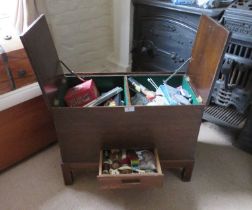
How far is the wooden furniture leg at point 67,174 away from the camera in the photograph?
44.5 inches

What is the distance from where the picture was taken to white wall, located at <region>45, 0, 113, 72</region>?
1.59m

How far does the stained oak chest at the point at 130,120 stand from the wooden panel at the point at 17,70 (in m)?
0.17

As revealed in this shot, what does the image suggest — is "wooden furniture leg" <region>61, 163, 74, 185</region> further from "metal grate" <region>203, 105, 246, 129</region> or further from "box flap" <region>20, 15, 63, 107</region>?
"metal grate" <region>203, 105, 246, 129</region>

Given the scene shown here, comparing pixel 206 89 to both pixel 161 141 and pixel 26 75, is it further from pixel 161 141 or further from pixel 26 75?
pixel 26 75

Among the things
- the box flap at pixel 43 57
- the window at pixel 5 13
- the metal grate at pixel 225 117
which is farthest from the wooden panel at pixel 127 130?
the window at pixel 5 13

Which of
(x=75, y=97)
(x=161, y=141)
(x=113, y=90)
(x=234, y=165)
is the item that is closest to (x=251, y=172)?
(x=234, y=165)

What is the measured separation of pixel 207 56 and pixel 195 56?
127 millimetres

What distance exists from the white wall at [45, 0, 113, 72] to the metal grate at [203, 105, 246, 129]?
0.98 metres

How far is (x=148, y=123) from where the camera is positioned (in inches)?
40.1

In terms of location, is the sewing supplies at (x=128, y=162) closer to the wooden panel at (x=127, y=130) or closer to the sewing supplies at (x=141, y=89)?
the wooden panel at (x=127, y=130)

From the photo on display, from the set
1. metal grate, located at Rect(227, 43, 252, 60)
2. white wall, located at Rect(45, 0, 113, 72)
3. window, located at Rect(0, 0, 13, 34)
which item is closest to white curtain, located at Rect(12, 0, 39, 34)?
window, located at Rect(0, 0, 13, 34)

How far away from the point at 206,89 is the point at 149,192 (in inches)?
22.4

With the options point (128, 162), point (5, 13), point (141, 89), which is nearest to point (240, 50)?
point (141, 89)

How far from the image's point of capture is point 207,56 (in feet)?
3.32
